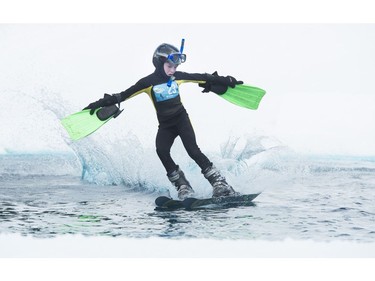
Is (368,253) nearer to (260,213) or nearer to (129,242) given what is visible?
(260,213)

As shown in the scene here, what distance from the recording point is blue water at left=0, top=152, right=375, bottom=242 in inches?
150

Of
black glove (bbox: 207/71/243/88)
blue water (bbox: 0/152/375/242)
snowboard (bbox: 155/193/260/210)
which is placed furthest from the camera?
black glove (bbox: 207/71/243/88)

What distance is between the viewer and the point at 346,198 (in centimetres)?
450

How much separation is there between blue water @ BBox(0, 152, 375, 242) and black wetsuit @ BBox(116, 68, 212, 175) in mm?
371

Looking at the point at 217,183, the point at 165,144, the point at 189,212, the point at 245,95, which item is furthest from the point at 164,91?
the point at 189,212

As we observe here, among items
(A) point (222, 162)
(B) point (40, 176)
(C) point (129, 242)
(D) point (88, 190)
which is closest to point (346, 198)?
(A) point (222, 162)

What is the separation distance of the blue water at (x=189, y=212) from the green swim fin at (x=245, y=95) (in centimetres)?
69

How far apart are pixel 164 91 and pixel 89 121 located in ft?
2.01

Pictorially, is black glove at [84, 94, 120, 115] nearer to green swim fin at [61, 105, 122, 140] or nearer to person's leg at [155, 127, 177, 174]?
green swim fin at [61, 105, 122, 140]

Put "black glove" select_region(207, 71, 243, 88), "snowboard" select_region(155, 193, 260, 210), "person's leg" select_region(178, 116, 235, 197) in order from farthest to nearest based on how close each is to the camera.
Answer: "black glove" select_region(207, 71, 243, 88)
"person's leg" select_region(178, 116, 235, 197)
"snowboard" select_region(155, 193, 260, 210)

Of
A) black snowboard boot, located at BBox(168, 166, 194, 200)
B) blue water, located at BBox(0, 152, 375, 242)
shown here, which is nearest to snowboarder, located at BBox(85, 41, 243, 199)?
black snowboard boot, located at BBox(168, 166, 194, 200)

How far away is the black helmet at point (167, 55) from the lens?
4.16 m

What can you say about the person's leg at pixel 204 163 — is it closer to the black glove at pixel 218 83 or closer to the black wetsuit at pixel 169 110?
the black wetsuit at pixel 169 110

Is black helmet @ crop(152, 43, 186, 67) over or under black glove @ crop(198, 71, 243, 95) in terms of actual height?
over
